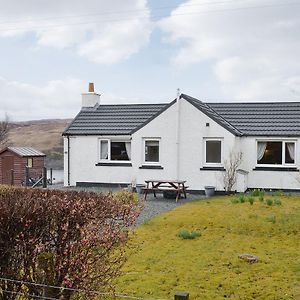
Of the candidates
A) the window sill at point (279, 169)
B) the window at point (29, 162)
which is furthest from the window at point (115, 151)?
the window at point (29, 162)

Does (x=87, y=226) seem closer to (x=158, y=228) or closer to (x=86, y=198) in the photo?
(x=86, y=198)

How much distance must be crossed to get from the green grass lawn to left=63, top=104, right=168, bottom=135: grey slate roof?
10.4 meters

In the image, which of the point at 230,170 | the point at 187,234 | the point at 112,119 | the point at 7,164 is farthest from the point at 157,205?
the point at 7,164

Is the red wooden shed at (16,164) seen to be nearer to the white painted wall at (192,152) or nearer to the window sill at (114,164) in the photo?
the window sill at (114,164)

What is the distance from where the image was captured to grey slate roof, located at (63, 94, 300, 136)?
2244cm

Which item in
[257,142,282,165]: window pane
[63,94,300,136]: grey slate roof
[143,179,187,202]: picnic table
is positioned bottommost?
[143,179,187,202]: picnic table

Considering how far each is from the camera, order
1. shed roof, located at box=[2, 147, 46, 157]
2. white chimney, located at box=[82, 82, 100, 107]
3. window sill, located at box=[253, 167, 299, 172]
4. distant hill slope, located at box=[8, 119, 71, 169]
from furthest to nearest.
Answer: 1. distant hill slope, located at box=[8, 119, 71, 169]
2. shed roof, located at box=[2, 147, 46, 157]
3. white chimney, located at box=[82, 82, 100, 107]
4. window sill, located at box=[253, 167, 299, 172]

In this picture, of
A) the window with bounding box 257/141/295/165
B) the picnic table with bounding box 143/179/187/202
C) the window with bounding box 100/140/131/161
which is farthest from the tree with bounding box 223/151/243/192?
the window with bounding box 100/140/131/161

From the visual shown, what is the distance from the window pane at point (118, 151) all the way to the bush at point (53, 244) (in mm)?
18526

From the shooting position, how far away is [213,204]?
57.2 ft

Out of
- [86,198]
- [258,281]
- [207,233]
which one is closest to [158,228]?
[207,233]

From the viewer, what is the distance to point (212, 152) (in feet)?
73.0

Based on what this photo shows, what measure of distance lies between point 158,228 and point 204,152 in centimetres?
953

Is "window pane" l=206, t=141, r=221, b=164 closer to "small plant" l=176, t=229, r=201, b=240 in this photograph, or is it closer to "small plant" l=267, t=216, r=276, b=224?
"small plant" l=267, t=216, r=276, b=224
